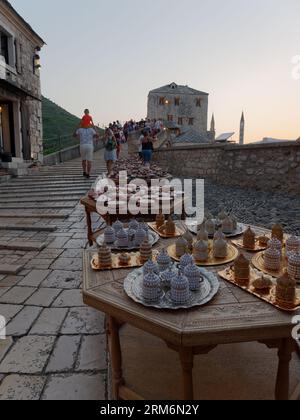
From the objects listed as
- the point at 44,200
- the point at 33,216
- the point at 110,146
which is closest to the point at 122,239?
the point at 33,216

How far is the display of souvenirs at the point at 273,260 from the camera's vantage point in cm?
197

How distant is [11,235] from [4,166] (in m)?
7.09

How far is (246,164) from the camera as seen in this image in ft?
37.5

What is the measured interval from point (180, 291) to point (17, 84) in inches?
496

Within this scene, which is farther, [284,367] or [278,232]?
[278,232]

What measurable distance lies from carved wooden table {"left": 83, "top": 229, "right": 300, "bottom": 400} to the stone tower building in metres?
49.2

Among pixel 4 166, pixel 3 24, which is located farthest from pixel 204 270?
pixel 3 24

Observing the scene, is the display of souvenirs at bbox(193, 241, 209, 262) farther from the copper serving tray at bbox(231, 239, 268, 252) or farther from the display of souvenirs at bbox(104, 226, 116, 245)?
the display of souvenirs at bbox(104, 226, 116, 245)

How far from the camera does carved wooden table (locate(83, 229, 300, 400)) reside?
140cm

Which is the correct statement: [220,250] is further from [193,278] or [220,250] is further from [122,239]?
[122,239]

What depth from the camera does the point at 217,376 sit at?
2.05 metres

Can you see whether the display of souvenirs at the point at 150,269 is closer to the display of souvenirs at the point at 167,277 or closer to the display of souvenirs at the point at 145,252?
the display of souvenirs at the point at 167,277

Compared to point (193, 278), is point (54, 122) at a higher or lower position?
higher

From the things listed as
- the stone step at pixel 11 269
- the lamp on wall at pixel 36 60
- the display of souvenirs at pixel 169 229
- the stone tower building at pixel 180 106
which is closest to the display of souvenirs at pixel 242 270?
the display of souvenirs at pixel 169 229
